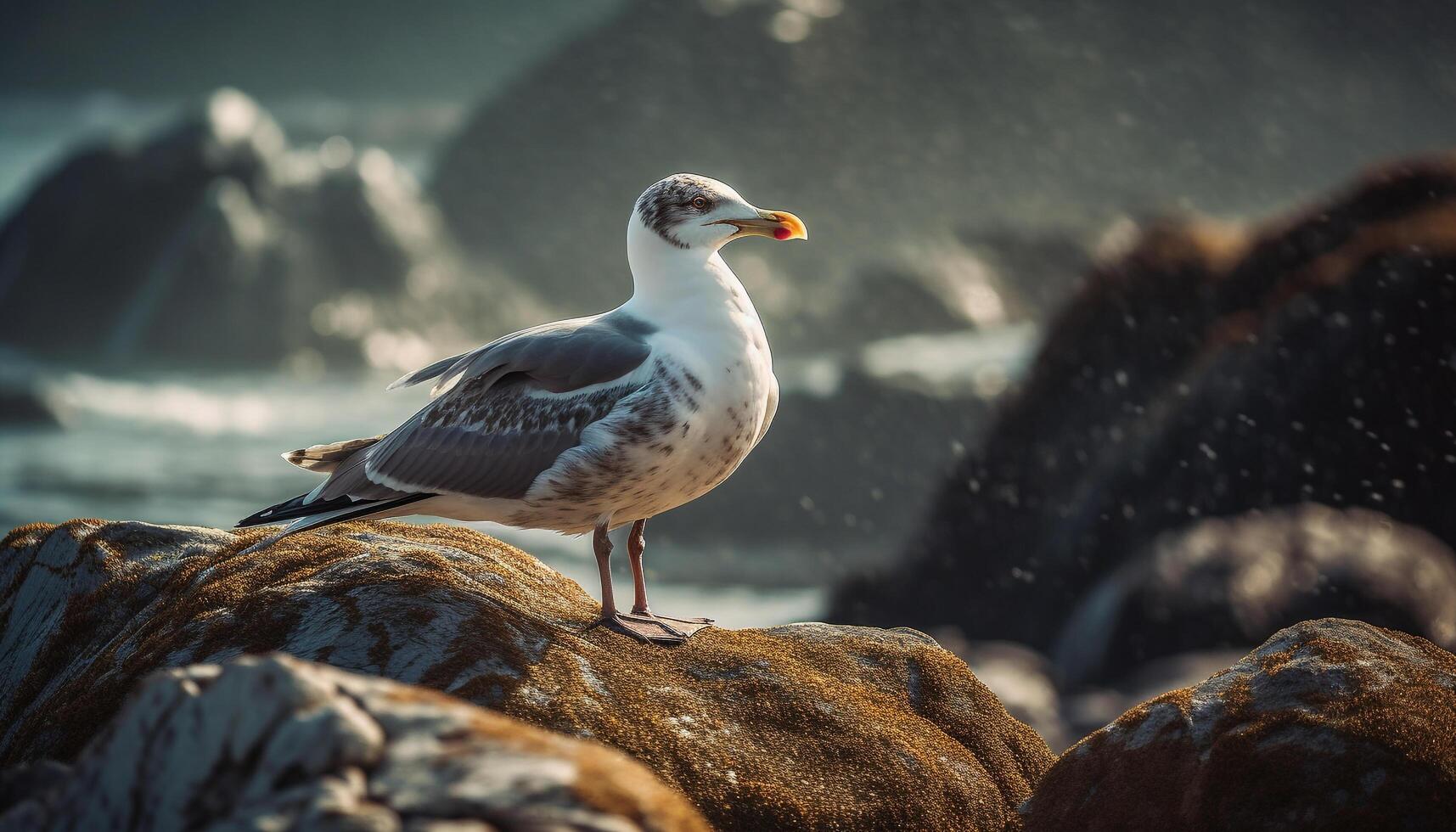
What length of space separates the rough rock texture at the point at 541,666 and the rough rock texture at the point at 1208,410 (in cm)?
871

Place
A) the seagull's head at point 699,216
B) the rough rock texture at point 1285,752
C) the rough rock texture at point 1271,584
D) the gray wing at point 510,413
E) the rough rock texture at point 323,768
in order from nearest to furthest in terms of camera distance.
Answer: the rough rock texture at point 323,768 < the rough rock texture at point 1285,752 < the gray wing at point 510,413 < the seagull's head at point 699,216 < the rough rock texture at point 1271,584

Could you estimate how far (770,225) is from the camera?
20.7ft

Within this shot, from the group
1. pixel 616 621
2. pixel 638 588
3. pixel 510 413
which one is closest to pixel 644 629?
pixel 616 621

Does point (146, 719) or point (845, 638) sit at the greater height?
point (146, 719)

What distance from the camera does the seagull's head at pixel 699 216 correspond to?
20.6 feet

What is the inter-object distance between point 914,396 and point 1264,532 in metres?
13.0

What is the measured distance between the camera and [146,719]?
2854 mm

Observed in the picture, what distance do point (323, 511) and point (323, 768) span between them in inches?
136

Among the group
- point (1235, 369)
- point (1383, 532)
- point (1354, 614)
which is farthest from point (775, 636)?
point (1235, 369)

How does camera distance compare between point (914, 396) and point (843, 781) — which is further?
point (914, 396)

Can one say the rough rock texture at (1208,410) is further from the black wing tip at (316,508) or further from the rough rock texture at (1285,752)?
the black wing tip at (316,508)

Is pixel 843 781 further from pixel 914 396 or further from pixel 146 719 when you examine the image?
pixel 914 396

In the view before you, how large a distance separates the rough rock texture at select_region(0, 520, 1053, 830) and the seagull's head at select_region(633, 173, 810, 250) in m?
1.92

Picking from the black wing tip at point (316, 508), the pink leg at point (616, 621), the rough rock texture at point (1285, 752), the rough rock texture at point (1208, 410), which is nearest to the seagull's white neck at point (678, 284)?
the pink leg at point (616, 621)
